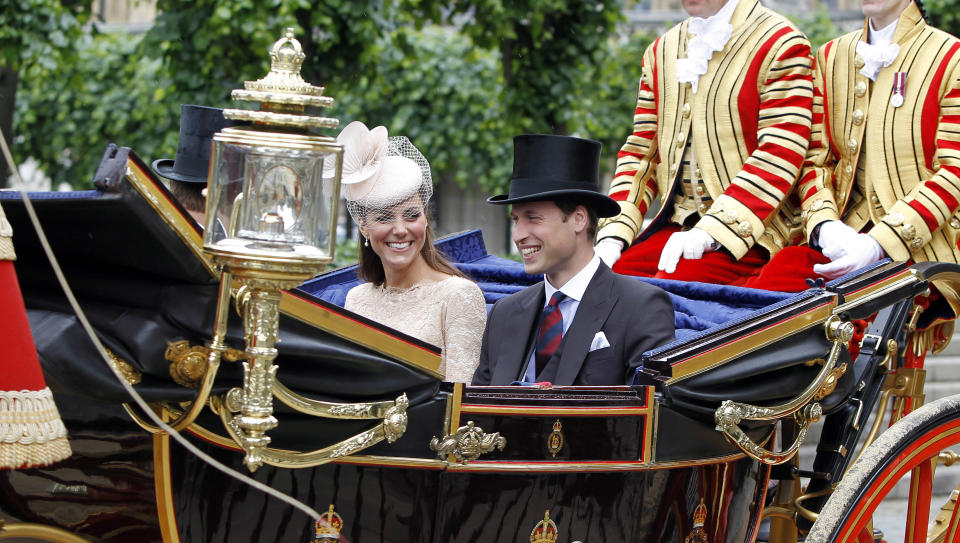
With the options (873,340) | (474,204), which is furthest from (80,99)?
(873,340)

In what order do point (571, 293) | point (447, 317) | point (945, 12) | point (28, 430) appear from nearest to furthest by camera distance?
point (28, 430), point (571, 293), point (447, 317), point (945, 12)

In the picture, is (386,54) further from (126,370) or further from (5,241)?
(5,241)

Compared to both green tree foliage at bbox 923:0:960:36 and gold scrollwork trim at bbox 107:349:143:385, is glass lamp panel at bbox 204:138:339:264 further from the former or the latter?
green tree foliage at bbox 923:0:960:36

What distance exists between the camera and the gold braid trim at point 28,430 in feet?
5.55

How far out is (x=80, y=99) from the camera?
13.2 m

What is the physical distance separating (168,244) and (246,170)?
0.72 feet

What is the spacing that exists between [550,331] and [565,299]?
101 millimetres

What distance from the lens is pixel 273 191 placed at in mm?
1770

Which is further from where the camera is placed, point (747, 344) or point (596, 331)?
point (596, 331)

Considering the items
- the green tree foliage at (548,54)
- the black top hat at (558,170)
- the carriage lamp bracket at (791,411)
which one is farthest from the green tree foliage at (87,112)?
the carriage lamp bracket at (791,411)

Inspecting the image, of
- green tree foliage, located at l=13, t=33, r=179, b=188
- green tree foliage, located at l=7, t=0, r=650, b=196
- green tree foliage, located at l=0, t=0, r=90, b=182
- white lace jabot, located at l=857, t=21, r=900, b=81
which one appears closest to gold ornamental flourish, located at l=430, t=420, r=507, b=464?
white lace jabot, located at l=857, t=21, r=900, b=81

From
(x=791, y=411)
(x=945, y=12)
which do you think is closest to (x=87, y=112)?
(x=945, y=12)

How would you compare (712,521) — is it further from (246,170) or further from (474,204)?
(474,204)

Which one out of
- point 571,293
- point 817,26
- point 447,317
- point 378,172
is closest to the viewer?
point 571,293
